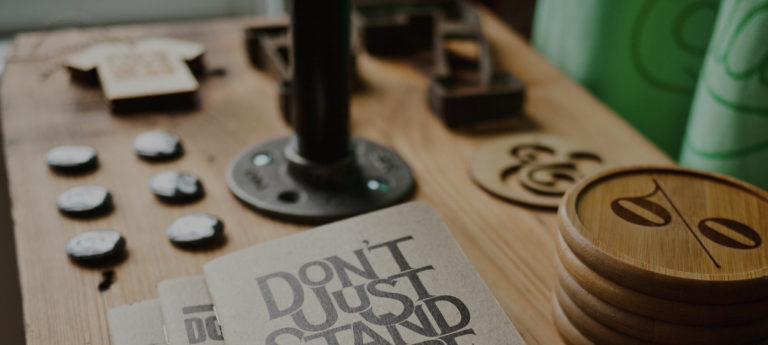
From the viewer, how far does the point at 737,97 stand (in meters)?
0.67

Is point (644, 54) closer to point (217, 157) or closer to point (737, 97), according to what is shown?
point (737, 97)

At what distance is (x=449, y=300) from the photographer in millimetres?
506

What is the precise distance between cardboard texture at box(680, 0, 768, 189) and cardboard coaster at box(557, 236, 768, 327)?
0.95 ft

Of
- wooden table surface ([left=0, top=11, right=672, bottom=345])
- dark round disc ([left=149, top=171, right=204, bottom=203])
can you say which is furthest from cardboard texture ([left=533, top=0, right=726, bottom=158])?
dark round disc ([left=149, top=171, right=204, bottom=203])

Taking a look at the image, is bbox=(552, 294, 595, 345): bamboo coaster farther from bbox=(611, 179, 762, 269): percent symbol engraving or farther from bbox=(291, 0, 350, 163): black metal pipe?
bbox=(291, 0, 350, 163): black metal pipe

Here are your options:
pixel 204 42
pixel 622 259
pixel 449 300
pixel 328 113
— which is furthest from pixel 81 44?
pixel 622 259

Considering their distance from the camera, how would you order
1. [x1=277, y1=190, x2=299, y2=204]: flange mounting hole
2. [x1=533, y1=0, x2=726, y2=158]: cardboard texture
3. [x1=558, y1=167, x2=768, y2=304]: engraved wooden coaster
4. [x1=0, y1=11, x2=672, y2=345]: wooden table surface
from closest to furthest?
[x1=558, y1=167, x2=768, y2=304]: engraved wooden coaster → [x1=0, y1=11, x2=672, y2=345]: wooden table surface → [x1=277, y1=190, x2=299, y2=204]: flange mounting hole → [x1=533, y1=0, x2=726, y2=158]: cardboard texture

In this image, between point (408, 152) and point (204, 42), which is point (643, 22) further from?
point (204, 42)

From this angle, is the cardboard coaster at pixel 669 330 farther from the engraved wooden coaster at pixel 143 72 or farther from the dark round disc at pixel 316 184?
the engraved wooden coaster at pixel 143 72

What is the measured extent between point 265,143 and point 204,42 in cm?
34

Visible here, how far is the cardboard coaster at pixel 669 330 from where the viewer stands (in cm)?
44

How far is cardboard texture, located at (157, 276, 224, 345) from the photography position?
492 millimetres

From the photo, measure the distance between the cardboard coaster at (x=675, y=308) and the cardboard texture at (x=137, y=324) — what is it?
0.31 m

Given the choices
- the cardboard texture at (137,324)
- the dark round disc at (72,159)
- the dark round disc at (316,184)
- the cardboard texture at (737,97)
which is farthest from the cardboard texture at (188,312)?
the cardboard texture at (737,97)
